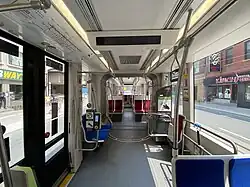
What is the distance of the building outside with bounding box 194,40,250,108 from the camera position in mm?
2955

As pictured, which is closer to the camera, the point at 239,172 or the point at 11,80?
the point at 239,172

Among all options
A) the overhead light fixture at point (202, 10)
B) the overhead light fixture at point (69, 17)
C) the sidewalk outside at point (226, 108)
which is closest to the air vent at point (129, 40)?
the overhead light fixture at point (69, 17)

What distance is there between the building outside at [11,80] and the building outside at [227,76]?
8.73 ft

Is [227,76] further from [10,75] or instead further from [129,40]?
[10,75]

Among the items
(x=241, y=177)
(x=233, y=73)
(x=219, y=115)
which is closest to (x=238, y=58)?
(x=233, y=73)

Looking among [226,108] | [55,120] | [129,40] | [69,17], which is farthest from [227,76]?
[55,120]

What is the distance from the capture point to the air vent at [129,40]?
270 centimetres

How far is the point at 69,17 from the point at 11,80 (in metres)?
0.95

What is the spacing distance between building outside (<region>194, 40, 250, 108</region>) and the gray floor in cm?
163

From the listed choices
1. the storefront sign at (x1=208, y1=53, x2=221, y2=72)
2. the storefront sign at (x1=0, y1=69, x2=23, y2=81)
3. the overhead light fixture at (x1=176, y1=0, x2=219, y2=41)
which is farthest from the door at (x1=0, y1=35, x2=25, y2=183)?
the storefront sign at (x1=208, y1=53, x2=221, y2=72)

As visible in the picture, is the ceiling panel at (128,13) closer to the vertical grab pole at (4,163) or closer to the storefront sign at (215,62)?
the vertical grab pole at (4,163)

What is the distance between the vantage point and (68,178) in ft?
13.1

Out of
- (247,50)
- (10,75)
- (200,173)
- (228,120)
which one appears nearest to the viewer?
(200,173)

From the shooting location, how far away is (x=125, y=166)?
4637 millimetres
